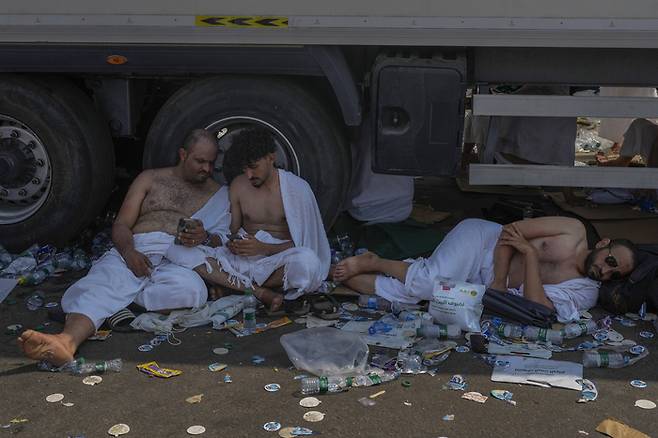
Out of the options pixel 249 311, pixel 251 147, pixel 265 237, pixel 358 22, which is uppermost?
pixel 358 22

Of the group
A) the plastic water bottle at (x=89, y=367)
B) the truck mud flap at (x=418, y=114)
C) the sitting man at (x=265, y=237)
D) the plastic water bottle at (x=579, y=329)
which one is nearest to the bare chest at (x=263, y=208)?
the sitting man at (x=265, y=237)

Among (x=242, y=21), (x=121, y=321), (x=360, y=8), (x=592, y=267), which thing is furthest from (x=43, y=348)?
(x=592, y=267)

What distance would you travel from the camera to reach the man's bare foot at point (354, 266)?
207 inches

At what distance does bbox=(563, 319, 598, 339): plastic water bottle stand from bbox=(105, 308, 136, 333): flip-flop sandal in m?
2.28

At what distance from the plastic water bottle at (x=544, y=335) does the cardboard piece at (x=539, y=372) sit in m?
0.25

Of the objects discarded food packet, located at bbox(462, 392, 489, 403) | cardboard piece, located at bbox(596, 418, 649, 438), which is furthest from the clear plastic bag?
cardboard piece, located at bbox(596, 418, 649, 438)

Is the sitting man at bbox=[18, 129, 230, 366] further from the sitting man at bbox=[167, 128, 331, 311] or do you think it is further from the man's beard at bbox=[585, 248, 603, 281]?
the man's beard at bbox=[585, 248, 603, 281]

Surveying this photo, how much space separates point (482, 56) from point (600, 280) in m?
1.50

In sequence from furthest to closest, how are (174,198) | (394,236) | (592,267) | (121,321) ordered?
(394,236)
(174,198)
(592,267)
(121,321)

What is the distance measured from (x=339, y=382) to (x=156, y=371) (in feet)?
2.85

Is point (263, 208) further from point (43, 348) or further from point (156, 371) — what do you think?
point (43, 348)

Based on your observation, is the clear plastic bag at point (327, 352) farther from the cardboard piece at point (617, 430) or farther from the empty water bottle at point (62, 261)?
the empty water bottle at point (62, 261)

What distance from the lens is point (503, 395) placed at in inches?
157

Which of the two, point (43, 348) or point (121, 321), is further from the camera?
point (121, 321)
